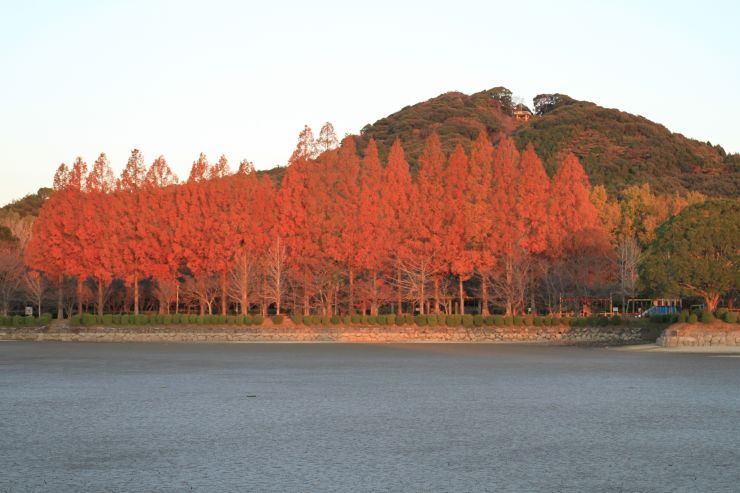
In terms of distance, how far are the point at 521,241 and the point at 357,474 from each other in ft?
179

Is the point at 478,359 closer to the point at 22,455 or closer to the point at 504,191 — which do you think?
the point at 22,455

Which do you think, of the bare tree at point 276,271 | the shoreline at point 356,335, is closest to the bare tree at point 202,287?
the bare tree at point 276,271

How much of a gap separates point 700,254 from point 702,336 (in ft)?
20.0

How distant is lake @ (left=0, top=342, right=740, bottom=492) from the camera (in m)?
11.3

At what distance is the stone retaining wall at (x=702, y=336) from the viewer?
4791cm

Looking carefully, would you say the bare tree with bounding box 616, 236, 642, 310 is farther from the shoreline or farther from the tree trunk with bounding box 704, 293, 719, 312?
the shoreline

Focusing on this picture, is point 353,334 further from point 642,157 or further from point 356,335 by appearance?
point 642,157

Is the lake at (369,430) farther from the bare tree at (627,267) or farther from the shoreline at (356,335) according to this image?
the bare tree at (627,267)

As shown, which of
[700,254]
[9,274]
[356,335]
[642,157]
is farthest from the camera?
[642,157]

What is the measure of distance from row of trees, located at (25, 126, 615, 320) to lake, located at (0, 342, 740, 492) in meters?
34.5

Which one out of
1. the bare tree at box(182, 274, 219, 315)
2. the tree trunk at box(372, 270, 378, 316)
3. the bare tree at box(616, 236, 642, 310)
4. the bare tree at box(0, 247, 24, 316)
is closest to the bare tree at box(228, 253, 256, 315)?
the bare tree at box(182, 274, 219, 315)

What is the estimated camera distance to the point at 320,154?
217 ft

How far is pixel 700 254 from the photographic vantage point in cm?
5169

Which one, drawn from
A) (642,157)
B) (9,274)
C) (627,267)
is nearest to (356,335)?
(627,267)
